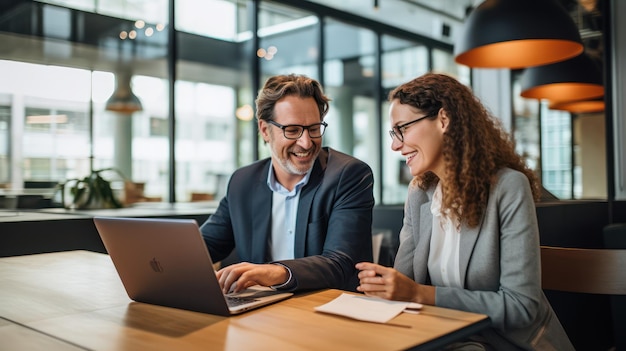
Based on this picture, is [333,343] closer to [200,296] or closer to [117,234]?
[200,296]

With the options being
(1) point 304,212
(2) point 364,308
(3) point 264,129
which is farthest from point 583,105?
(2) point 364,308

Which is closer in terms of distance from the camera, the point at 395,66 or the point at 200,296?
the point at 200,296

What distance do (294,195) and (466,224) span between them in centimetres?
77

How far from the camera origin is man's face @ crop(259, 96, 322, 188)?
7.16ft

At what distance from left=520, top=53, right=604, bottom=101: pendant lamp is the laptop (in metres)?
4.22

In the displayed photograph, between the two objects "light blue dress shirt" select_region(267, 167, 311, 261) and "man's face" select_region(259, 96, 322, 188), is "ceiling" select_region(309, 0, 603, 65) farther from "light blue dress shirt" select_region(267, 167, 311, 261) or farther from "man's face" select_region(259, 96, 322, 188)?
"light blue dress shirt" select_region(267, 167, 311, 261)

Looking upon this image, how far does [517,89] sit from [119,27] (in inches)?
193

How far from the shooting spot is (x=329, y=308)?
134 centimetres

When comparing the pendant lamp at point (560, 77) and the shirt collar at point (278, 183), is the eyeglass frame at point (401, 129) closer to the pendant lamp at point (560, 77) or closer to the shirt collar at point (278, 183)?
the shirt collar at point (278, 183)

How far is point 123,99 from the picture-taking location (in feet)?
17.9

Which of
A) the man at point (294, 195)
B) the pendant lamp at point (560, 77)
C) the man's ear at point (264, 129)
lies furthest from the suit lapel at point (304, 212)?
the pendant lamp at point (560, 77)

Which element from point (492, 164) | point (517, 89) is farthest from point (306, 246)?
point (517, 89)

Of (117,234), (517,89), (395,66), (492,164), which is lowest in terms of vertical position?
(117,234)

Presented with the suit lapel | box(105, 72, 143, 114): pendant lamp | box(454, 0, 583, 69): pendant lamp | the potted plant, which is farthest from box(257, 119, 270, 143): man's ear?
box(105, 72, 143, 114): pendant lamp
